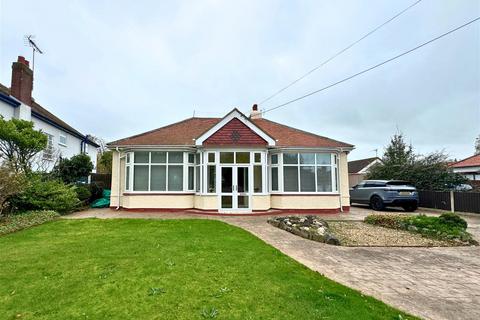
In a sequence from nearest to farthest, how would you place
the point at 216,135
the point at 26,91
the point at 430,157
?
the point at 216,135 → the point at 26,91 → the point at 430,157

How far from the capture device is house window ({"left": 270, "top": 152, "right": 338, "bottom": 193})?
48.7 feet

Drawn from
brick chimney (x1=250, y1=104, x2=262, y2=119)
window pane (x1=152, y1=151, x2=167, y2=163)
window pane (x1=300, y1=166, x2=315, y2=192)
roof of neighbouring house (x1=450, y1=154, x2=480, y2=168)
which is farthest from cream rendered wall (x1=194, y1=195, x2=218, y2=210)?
roof of neighbouring house (x1=450, y1=154, x2=480, y2=168)

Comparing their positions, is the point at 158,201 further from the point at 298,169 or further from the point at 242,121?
the point at 298,169

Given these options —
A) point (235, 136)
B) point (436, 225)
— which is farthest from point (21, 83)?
point (436, 225)

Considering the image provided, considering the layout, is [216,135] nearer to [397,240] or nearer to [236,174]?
[236,174]

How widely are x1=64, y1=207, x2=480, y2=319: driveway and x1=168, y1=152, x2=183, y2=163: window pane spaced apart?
7.72 metres

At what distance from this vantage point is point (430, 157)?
755 inches

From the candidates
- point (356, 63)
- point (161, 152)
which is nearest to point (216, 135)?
point (161, 152)

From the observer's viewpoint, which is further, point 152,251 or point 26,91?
point 26,91

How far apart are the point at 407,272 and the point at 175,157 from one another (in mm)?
11939

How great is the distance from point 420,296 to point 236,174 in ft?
33.3

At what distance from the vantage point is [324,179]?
15.0m

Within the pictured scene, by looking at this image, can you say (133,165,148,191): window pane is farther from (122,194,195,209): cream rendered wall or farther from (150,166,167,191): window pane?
(122,194,195,209): cream rendered wall

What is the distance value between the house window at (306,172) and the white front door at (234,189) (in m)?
1.93
